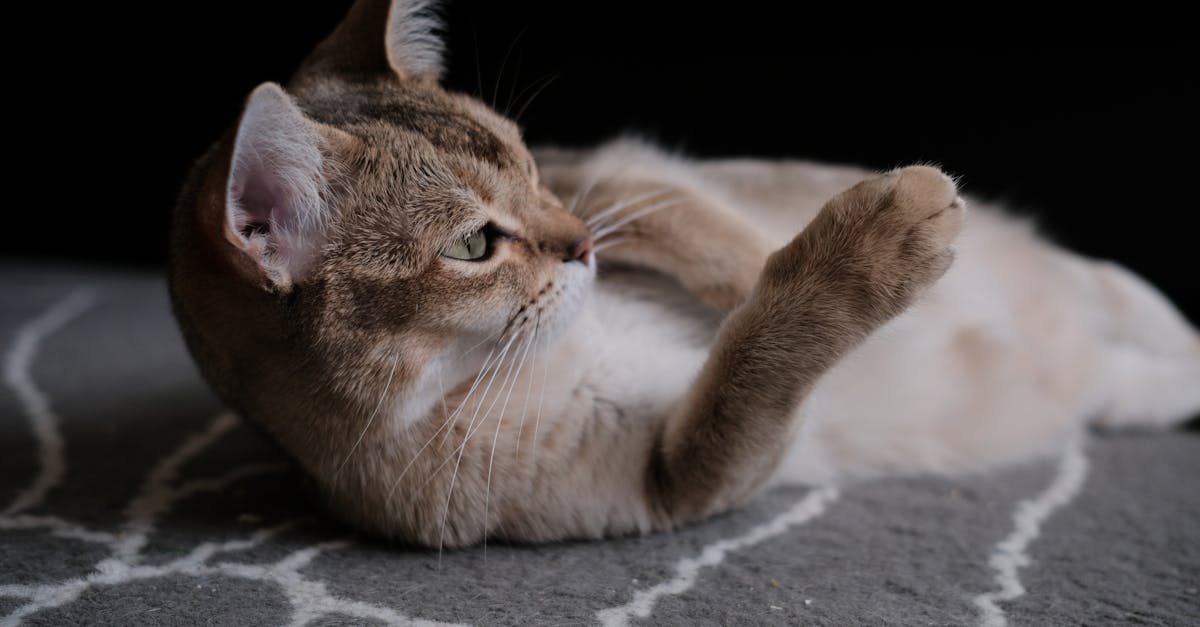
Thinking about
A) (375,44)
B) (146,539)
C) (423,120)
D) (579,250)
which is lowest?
(146,539)

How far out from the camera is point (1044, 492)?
4.68ft

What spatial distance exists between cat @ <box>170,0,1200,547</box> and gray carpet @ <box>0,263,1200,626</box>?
0.25 feet

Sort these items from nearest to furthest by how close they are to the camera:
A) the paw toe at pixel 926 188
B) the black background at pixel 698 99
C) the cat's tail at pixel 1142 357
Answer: the paw toe at pixel 926 188 < the cat's tail at pixel 1142 357 < the black background at pixel 698 99

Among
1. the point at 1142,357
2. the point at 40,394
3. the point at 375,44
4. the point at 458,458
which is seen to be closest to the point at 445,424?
the point at 458,458

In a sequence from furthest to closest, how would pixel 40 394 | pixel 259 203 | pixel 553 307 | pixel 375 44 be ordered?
pixel 40 394, pixel 375 44, pixel 553 307, pixel 259 203

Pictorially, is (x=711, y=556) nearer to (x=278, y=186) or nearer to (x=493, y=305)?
(x=493, y=305)

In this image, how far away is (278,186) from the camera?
981mm

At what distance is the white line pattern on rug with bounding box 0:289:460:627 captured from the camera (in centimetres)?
101

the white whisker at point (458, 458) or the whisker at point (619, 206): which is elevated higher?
the whisker at point (619, 206)

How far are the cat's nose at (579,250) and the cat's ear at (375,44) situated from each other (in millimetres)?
347

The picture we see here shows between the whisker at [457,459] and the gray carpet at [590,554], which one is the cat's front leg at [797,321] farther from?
the whisker at [457,459]

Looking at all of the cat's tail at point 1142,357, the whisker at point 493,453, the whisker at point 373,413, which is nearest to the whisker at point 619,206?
the whisker at point 493,453

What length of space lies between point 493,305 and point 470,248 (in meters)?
→ 0.07

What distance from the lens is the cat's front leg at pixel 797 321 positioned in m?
1.02
